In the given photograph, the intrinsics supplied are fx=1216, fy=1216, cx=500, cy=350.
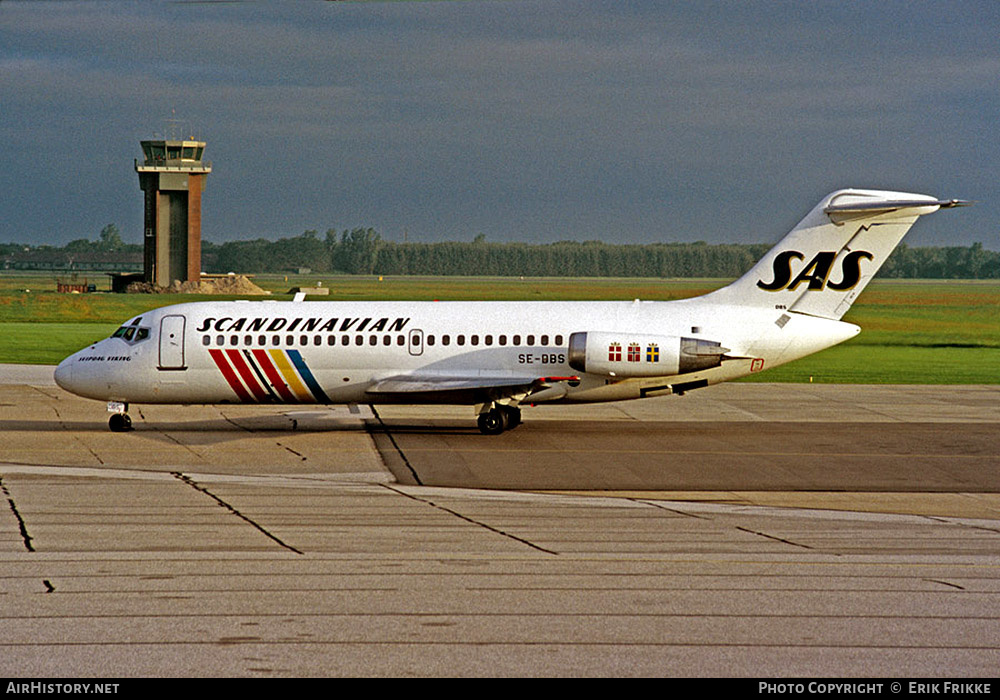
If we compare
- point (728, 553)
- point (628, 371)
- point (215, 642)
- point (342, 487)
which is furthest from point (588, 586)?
point (628, 371)

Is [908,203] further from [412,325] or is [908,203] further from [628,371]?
[412,325]

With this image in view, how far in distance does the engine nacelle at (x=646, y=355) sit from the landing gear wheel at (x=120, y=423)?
36.6ft

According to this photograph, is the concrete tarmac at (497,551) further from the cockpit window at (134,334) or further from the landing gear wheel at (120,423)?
the cockpit window at (134,334)

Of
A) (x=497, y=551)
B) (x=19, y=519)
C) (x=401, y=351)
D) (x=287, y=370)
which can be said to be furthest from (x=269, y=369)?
(x=497, y=551)

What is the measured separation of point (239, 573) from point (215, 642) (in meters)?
2.94

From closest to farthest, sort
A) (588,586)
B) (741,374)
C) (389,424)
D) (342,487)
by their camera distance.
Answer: (588,586) → (342,487) → (741,374) → (389,424)

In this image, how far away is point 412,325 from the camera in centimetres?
2967

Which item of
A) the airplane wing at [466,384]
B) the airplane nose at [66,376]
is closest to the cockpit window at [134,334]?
the airplane nose at [66,376]

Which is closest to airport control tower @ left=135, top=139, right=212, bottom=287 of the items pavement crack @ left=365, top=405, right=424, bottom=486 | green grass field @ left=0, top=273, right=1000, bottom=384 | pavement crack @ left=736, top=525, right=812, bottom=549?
green grass field @ left=0, top=273, right=1000, bottom=384

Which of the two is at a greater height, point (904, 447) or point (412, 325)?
point (412, 325)

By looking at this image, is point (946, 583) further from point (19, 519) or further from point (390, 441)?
point (390, 441)

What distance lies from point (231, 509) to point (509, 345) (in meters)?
12.1

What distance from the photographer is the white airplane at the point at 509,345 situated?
28891mm
